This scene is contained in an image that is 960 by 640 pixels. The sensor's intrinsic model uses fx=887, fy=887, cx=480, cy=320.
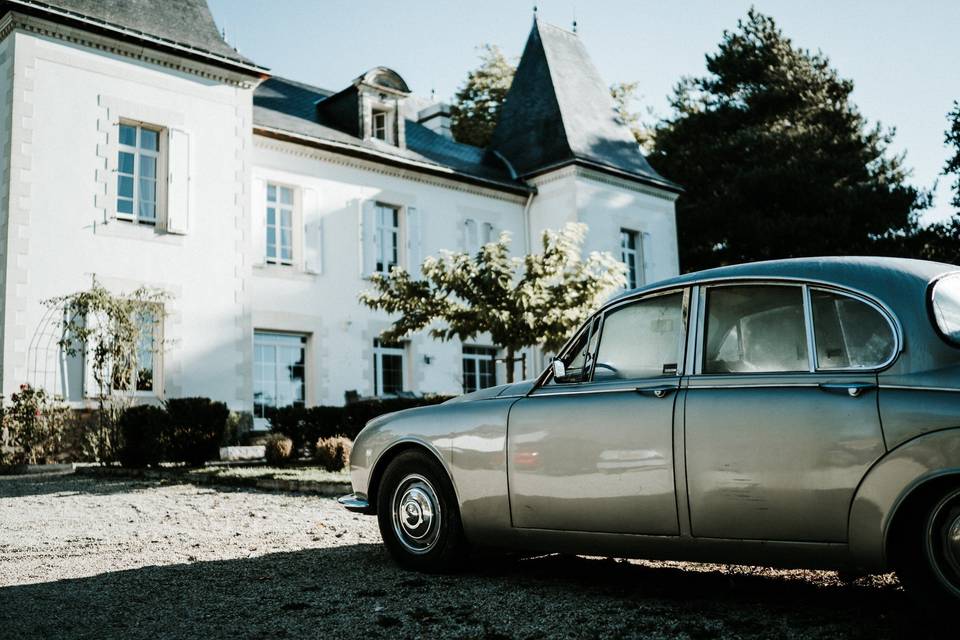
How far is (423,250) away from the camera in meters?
22.3

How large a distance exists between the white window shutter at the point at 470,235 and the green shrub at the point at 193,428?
35.5ft

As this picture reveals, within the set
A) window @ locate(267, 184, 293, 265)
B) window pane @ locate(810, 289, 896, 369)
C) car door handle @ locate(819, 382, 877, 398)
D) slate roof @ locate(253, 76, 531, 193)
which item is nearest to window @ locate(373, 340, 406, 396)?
window @ locate(267, 184, 293, 265)

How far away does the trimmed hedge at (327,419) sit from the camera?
14000 millimetres

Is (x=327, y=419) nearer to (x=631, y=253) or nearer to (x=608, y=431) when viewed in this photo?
(x=608, y=431)

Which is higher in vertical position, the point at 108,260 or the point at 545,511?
the point at 108,260

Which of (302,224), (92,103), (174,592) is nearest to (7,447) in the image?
(92,103)

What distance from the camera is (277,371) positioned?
19.2m

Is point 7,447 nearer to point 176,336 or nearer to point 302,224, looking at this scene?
point 176,336

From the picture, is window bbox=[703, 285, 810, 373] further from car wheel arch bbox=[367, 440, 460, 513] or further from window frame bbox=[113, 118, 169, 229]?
window frame bbox=[113, 118, 169, 229]

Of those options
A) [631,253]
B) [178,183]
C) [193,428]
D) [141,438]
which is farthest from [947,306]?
[631,253]

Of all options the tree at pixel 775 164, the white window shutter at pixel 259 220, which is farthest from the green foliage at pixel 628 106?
the white window shutter at pixel 259 220

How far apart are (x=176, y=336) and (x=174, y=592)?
12448 millimetres

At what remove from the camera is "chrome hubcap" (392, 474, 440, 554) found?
5.07m

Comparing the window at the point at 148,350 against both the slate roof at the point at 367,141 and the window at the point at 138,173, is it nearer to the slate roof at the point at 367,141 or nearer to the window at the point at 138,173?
the window at the point at 138,173
